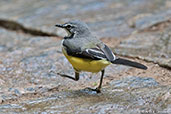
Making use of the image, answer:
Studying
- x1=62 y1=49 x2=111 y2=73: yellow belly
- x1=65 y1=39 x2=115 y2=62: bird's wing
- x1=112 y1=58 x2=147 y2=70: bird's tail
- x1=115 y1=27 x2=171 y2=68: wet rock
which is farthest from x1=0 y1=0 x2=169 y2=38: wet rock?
x1=112 y1=58 x2=147 y2=70: bird's tail

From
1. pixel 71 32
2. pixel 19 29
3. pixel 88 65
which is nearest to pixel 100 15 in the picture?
pixel 19 29

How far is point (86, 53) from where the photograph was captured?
13.0 ft

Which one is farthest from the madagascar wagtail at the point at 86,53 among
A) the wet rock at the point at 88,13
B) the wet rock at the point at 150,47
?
the wet rock at the point at 88,13

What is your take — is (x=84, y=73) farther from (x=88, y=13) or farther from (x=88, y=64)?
(x=88, y=13)

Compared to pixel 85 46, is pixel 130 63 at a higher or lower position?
lower

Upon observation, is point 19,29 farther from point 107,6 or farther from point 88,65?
point 88,65

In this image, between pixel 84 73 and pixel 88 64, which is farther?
pixel 84 73

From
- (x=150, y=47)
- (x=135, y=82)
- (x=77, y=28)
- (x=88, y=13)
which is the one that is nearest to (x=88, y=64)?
(x=77, y=28)

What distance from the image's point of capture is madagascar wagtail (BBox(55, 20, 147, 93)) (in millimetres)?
3916

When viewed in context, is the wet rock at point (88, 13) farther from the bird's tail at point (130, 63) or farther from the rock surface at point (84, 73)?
the bird's tail at point (130, 63)

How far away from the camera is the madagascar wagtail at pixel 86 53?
12.8ft

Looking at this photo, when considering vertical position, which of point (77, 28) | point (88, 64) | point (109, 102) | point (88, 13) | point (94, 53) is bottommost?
point (109, 102)

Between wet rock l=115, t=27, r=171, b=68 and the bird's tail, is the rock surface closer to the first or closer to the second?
wet rock l=115, t=27, r=171, b=68

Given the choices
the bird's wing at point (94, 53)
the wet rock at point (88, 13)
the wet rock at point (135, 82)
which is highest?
the bird's wing at point (94, 53)
